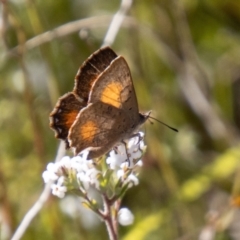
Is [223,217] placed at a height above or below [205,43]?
below

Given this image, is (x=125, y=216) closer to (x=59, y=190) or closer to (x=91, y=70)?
(x=59, y=190)

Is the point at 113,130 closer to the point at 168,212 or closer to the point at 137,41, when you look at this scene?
the point at 168,212

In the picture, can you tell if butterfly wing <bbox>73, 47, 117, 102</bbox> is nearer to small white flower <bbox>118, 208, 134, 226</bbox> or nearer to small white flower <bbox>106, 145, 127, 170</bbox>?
small white flower <bbox>106, 145, 127, 170</bbox>

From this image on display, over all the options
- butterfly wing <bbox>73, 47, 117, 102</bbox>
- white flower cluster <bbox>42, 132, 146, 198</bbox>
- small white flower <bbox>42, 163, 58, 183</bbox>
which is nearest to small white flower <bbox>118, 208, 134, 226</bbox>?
white flower cluster <bbox>42, 132, 146, 198</bbox>

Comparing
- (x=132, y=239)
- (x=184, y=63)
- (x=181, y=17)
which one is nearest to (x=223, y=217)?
(x=132, y=239)

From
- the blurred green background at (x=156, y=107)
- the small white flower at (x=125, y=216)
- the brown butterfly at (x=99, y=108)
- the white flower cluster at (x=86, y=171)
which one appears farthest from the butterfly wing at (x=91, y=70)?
the blurred green background at (x=156, y=107)

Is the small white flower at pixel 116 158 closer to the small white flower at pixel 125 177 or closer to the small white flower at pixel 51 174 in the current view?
the small white flower at pixel 125 177
